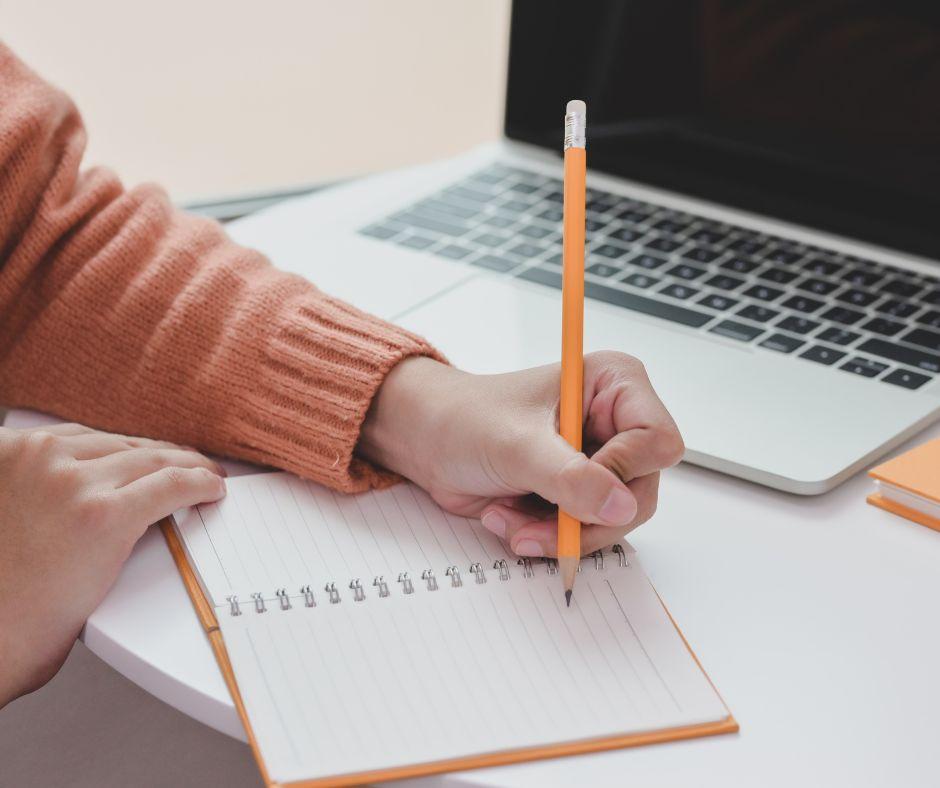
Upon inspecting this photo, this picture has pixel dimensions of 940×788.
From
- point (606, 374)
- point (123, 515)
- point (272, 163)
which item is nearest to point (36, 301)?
point (123, 515)

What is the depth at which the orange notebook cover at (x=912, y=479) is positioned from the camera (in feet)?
1.99

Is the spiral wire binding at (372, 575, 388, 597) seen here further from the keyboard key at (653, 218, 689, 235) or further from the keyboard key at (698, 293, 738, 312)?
the keyboard key at (653, 218, 689, 235)

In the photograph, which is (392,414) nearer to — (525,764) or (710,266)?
(525,764)

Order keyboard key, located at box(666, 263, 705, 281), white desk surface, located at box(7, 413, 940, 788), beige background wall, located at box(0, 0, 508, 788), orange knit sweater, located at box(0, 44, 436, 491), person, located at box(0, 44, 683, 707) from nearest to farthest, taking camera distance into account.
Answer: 1. white desk surface, located at box(7, 413, 940, 788)
2. person, located at box(0, 44, 683, 707)
3. orange knit sweater, located at box(0, 44, 436, 491)
4. keyboard key, located at box(666, 263, 705, 281)
5. beige background wall, located at box(0, 0, 508, 788)

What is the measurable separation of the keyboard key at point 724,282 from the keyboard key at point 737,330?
0.20 feet

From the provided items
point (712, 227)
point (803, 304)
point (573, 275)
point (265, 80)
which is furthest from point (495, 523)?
point (265, 80)

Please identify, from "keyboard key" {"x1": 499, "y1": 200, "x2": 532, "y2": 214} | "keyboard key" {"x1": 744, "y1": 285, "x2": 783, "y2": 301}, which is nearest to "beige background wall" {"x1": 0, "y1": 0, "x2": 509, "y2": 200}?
"keyboard key" {"x1": 499, "y1": 200, "x2": 532, "y2": 214}

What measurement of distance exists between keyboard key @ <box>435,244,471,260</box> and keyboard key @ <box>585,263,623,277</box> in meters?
0.10

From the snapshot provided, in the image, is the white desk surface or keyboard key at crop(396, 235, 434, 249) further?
keyboard key at crop(396, 235, 434, 249)

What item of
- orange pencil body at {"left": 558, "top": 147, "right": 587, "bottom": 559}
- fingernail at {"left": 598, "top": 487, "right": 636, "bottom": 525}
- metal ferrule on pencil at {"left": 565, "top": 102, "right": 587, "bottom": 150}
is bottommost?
fingernail at {"left": 598, "top": 487, "right": 636, "bottom": 525}

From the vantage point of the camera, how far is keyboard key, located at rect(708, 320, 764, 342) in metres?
0.79

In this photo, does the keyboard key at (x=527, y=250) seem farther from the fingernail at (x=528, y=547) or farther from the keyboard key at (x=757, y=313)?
the fingernail at (x=528, y=547)

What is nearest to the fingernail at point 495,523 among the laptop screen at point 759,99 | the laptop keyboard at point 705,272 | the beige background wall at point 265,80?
the laptop keyboard at point 705,272

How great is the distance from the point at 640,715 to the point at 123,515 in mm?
276
